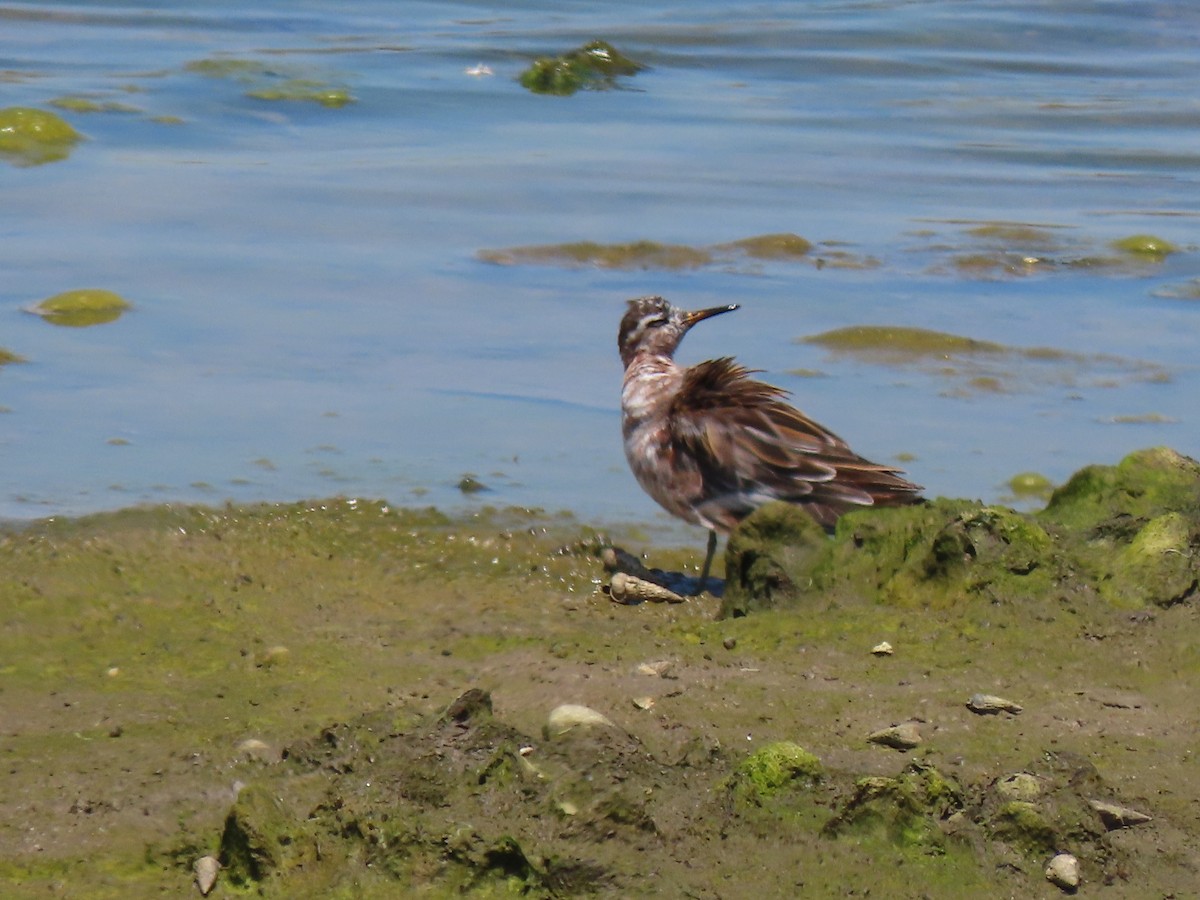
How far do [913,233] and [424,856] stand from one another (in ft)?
30.1

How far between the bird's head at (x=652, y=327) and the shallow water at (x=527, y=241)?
17.4 inches

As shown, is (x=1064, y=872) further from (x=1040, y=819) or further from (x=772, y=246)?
(x=772, y=246)

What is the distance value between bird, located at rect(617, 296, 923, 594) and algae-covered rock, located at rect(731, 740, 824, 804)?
97.9 inches

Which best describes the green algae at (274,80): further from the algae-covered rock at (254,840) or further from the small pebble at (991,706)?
the algae-covered rock at (254,840)

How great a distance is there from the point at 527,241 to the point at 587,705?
23.6 feet

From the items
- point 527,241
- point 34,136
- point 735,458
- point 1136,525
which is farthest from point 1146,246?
point 34,136

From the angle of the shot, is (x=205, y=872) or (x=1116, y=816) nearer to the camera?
(x=205, y=872)

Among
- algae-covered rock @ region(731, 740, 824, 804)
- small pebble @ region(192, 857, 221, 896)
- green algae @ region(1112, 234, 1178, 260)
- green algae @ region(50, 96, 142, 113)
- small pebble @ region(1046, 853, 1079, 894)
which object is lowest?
green algae @ region(1112, 234, 1178, 260)

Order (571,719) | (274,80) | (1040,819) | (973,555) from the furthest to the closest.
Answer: (274,80) < (973,555) < (571,719) < (1040,819)

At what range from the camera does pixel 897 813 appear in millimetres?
3920

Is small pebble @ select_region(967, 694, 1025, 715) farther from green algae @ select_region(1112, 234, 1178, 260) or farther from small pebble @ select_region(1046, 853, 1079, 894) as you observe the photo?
green algae @ select_region(1112, 234, 1178, 260)

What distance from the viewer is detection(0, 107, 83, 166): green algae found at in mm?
13438

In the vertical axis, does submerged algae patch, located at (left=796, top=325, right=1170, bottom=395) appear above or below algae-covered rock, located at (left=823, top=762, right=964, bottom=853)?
below

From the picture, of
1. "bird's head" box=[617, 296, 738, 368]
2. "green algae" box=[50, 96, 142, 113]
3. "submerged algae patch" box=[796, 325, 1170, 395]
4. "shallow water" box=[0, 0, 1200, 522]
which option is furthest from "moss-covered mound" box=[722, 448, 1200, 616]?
"green algae" box=[50, 96, 142, 113]
